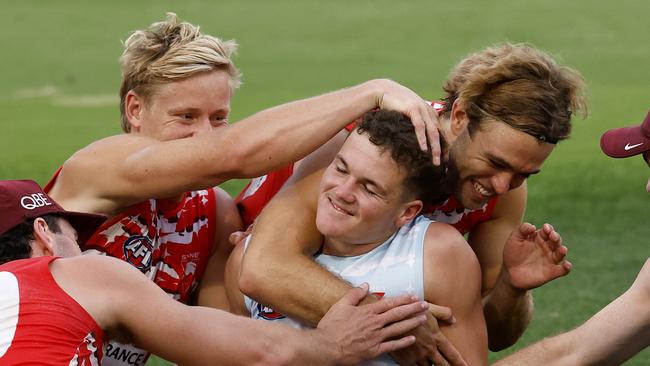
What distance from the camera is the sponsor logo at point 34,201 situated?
4.56 metres

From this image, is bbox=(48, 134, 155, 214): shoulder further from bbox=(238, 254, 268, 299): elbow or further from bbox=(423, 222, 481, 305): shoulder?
bbox=(423, 222, 481, 305): shoulder

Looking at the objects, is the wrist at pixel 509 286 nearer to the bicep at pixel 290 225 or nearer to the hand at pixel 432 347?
the hand at pixel 432 347

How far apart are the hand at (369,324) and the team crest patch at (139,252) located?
103cm

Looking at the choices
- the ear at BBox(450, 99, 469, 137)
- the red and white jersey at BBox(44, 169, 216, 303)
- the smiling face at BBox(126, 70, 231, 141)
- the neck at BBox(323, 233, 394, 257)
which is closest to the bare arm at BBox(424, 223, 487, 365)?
the neck at BBox(323, 233, 394, 257)

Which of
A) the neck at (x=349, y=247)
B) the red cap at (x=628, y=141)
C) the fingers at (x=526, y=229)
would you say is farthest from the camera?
the red cap at (x=628, y=141)

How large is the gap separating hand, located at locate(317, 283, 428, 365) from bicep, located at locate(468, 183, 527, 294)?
1.21 meters

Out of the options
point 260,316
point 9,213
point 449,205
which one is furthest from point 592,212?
point 9,213

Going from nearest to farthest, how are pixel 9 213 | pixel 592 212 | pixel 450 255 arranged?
pixel 9 213
pixel 450 255
pixel 592 212

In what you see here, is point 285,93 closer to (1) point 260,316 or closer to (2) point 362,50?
(2) point 362,50

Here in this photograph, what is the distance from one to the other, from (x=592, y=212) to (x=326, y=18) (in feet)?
37.8

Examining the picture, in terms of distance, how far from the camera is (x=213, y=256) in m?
5.96

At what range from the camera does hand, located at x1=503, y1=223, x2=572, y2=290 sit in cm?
553

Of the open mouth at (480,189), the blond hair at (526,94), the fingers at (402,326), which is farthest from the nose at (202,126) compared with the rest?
the fingers at (402,326)

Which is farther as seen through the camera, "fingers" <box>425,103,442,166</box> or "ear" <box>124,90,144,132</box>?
"ear" <box>124,90,144,132</box>
